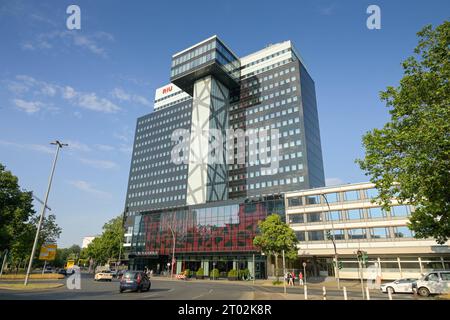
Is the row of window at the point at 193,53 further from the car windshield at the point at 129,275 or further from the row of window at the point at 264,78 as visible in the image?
the car windshield at the point at 129,275

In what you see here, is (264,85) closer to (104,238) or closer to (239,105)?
(239,105)

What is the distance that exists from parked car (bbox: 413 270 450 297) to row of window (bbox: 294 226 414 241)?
76.3ft

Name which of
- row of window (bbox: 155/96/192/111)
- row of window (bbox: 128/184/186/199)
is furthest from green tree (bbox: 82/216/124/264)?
row of window (bbox: 155/96/192/111)

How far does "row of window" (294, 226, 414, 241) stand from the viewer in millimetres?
45312

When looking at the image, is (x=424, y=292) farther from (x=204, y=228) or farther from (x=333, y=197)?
(x=204, y=228)

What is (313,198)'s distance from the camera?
2173 inches

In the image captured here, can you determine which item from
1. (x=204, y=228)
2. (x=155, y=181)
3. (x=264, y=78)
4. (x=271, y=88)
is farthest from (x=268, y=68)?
(x=204, y=228)

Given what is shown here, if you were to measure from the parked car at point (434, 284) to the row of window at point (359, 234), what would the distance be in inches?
916

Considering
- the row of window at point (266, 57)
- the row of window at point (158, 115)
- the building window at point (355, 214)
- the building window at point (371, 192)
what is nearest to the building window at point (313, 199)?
the building window at point (355, 214)

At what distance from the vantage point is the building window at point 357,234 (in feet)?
158

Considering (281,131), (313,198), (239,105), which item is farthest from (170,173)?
(313,198)
